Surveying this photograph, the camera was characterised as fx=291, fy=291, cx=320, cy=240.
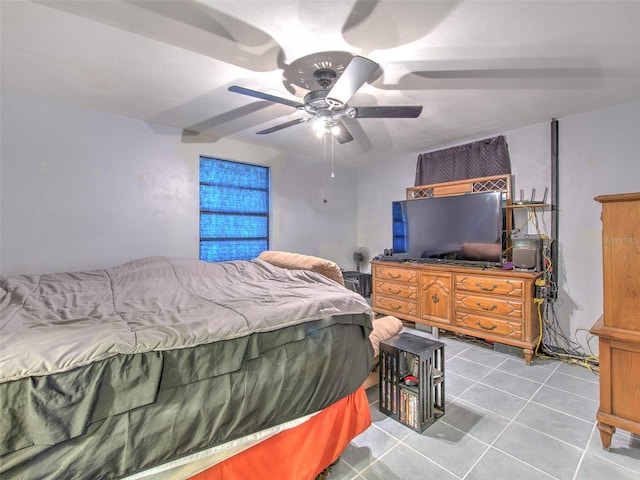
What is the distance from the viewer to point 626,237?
158 cm

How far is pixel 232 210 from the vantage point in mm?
3818

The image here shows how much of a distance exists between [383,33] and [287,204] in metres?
2.84

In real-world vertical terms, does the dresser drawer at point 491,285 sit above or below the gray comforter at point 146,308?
below

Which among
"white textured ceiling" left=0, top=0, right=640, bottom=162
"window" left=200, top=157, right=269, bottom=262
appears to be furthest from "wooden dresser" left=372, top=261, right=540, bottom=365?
"window" left=200, top=157, right=269, bottom=262

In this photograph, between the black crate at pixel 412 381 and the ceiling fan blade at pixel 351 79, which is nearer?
the ceiling fan blade at pixel 351 79

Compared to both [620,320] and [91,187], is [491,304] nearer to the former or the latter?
[620,320]

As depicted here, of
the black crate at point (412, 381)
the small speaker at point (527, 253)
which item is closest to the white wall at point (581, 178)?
the small speaker at point (527, 253)

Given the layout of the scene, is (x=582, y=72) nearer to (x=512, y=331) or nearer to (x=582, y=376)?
(x=512, y=331)

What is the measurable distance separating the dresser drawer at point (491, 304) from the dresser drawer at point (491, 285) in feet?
0.21

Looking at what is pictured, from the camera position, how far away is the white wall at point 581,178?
2711mm

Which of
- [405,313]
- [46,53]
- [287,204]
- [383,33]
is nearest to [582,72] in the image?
[383,33]

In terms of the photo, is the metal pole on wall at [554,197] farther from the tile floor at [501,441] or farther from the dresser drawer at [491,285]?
the tile floor at [501,441]

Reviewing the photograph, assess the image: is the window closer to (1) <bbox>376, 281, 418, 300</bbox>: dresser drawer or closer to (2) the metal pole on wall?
(1) <bbox>376, 281, 418, 300</bbox>: dresser drawer

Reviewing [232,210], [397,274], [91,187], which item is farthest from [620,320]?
[91,187]
